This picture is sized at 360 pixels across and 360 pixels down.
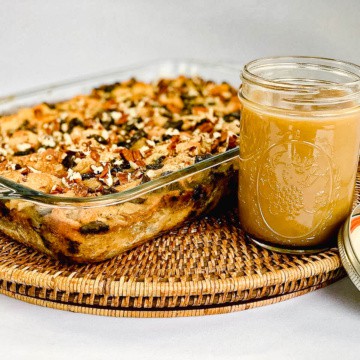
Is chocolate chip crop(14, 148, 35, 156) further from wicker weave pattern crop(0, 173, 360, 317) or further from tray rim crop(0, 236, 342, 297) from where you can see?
tray rim crop(0, 236, 342, 297)

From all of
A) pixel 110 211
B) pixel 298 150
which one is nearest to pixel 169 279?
pixel 110 211

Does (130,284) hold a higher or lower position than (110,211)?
lower

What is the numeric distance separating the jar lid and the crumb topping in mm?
459

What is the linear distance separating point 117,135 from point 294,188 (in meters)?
0.81

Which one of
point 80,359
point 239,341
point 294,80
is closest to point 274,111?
point 294,80

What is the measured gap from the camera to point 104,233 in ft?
5.53

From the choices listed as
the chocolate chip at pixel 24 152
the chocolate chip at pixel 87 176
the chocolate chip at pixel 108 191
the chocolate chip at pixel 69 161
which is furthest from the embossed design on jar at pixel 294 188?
the chocolate chip at pixel 24 152

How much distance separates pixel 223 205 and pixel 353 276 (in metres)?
0.50

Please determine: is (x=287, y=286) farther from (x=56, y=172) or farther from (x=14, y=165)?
(x=14, y=165)

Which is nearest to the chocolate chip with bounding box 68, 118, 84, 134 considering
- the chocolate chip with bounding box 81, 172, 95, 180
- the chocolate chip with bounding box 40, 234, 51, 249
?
the chocolate chip with bounding box 81, 172, 95, 180

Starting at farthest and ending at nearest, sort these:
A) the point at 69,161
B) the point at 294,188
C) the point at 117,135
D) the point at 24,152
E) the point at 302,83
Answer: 1. the point at 117,135
2. the point at 24,152
3. the point at 69,161
4. the point at 302,83
5. the point at 294,188

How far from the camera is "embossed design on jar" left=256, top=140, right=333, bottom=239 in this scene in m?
1.68

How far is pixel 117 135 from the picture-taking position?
7.57 feet

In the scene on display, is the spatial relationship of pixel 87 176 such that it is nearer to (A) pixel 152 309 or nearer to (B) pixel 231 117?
(A) pixel 152 309
